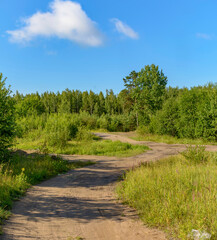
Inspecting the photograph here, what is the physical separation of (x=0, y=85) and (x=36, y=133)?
13390mm

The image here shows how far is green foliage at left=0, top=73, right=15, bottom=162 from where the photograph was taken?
8.50 m

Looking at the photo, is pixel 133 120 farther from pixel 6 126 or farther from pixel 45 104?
pixel 45 104

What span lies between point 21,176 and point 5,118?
2.64 metres

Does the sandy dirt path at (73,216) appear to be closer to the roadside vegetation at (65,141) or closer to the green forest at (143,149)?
the green forest at (143,149)

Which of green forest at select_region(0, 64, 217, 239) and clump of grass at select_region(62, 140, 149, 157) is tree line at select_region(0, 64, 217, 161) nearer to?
green forest at select_region(0, 64, 217, 239)

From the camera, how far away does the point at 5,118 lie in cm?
852

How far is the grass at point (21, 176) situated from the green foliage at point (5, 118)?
0.77m

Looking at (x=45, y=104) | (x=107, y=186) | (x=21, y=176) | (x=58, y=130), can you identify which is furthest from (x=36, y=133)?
(x=45, y=104)

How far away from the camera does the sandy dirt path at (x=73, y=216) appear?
4035mm

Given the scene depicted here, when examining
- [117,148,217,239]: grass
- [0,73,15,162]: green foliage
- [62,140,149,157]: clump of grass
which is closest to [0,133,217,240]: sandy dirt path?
[117,148,217,239]: grass

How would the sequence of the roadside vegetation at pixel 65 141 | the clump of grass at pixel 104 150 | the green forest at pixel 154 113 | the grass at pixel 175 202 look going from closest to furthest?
the grass at pixel 175 202 → the clump of grass at pixel 104 150 → the roadside vegetation at pixel 65 141 → the green forest at pixel 154 113

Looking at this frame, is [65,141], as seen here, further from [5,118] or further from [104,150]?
[5,118]

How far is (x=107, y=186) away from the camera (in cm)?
745

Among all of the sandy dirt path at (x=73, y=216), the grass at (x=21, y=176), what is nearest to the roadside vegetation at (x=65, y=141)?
the grass at (x=21, y=176)
